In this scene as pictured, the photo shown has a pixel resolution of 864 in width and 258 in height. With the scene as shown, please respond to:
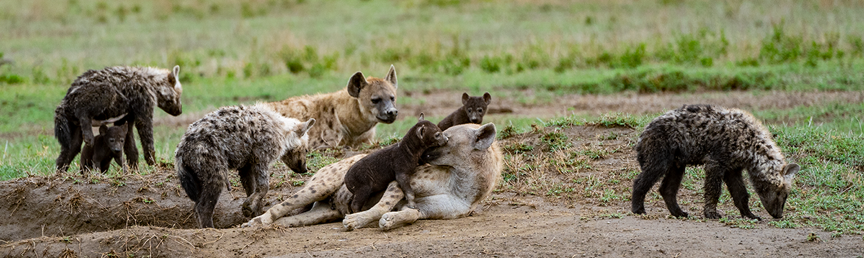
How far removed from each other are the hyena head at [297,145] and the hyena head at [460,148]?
0.96 metres

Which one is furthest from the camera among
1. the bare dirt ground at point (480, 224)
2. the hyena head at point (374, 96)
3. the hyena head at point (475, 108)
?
the hyena head at point (374, 96)

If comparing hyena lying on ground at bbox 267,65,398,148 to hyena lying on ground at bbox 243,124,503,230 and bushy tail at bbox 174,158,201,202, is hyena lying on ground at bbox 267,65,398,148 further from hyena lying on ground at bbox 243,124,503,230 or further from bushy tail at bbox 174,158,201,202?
bushy tail at bbox 174,158,201,202

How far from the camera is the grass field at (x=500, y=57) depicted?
8.72 metres

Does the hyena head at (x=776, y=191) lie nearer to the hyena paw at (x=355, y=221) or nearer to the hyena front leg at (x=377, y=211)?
the hyena front leg at (x=377, y=211)

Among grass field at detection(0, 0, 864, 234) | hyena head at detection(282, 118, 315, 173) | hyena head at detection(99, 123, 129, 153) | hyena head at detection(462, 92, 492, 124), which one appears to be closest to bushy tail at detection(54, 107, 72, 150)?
hyena head at detection(99, 123, 129, 153)

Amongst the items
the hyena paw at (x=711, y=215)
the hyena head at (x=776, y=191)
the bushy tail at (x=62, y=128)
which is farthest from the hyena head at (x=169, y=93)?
the hyena head at (x=776, y=191)

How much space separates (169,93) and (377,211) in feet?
10.1

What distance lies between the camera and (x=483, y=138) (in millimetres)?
5797

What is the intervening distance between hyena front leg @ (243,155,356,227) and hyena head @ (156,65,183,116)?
218 centimetres

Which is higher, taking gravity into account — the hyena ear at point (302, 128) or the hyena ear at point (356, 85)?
the hyena ear at point (302, 128)

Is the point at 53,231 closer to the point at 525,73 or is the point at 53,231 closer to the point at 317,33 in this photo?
the point at 525,73

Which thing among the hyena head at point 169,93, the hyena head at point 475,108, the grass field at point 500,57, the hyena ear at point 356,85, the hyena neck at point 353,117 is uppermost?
the hyena head at point 169,93

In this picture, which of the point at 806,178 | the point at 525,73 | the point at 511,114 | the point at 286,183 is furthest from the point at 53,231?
the point at 525,73

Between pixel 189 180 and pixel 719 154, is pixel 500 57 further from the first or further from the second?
pixel 189 180
